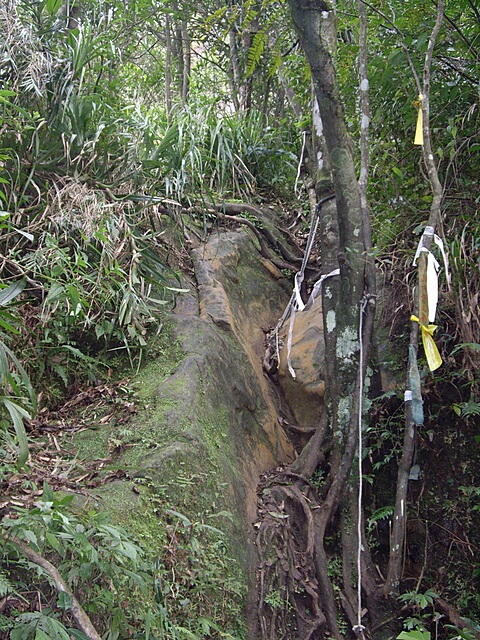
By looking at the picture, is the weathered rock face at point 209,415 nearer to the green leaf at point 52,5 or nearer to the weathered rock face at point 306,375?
the weathered rock face at point 306,375

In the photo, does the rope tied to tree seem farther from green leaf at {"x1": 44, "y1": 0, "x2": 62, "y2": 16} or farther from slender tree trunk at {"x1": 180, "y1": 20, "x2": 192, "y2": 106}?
slender tree trunk at {"x1": 180, "y1": 20, "x2": 192, "y2": 106}

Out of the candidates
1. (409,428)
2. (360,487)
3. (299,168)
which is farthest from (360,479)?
(299,168)

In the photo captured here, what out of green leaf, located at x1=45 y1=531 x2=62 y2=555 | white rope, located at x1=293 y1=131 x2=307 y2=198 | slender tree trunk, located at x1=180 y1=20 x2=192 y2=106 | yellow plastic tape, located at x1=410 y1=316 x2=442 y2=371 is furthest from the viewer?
slender tree trunk, located at x1=180 y1=20 x2=192 y2=106

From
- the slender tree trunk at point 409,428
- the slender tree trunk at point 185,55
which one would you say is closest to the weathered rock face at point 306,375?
the slender tree trunk at point 409,428

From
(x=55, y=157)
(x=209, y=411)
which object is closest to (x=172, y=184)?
(x=55, y=157)

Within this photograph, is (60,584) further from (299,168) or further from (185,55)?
(185,55)

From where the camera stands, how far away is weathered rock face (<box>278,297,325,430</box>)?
4.22m

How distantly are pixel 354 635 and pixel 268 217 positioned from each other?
151 inches

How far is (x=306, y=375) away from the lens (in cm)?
428

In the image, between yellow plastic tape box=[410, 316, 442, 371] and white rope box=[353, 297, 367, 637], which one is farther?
white rope box=[353, 297, 367, 637]

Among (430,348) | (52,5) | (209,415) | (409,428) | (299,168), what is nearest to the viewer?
(430,348)

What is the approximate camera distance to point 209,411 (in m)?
3.52

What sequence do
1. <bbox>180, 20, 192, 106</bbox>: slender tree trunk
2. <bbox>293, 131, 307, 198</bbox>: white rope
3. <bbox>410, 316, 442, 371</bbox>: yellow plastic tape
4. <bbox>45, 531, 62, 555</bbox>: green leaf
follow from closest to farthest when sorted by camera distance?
<bbox>45, 531, 62, 555</bbox>: green leaf, <bbox>410, 316, 442, 371</bbox>: yellow plastic tape, <bbox>293, 131, 307, 198</bbox>: white rope, <bbox>180, 20, 192, 106</bbox>: slender tree trunk

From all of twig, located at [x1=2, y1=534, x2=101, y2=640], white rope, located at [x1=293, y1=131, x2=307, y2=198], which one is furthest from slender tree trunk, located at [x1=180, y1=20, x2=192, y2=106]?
twig, located at [x1=2, y1=534, x2=101, y2=640]
